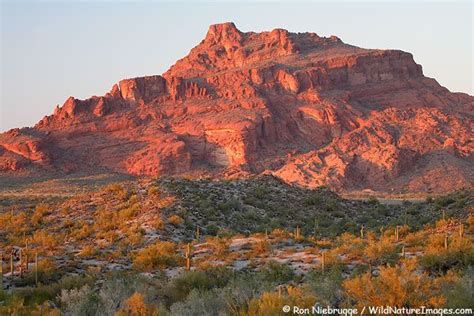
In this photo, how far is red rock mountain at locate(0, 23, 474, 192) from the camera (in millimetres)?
87938

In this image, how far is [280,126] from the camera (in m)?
104

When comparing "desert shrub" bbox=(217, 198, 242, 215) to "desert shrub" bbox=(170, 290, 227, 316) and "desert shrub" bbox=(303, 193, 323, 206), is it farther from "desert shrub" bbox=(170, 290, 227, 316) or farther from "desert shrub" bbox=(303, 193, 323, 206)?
"desert shrub" bbox=(170, 290, 227, 316)

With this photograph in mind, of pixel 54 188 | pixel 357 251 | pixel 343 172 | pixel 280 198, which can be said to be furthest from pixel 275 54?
pixel 357 251

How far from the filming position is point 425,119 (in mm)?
96875

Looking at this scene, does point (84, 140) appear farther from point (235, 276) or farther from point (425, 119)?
point (235, 276)

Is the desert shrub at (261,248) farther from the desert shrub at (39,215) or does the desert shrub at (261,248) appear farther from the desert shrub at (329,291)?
the desert shrub at (39,215)

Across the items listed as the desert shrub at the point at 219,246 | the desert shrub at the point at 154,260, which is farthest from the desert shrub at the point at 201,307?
the desert shrub at the point at 219,246

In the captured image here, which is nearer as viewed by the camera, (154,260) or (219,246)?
(154,260)

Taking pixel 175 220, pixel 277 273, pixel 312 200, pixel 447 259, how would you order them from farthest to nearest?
1. pixel 312 200
2. pixel 175 220
3. pixel 277 273
4. pixel 447 259

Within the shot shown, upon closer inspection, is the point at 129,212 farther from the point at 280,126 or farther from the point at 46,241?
the point at 280,126

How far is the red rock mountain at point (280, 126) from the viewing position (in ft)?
289

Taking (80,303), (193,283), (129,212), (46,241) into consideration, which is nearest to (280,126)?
(129,212)

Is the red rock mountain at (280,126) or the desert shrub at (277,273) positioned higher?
the red rock mountain at (280,126)

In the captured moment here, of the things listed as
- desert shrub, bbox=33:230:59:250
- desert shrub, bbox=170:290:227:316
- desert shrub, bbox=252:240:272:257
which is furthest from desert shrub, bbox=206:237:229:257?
desert shrub, bbox=170:290:227:316
